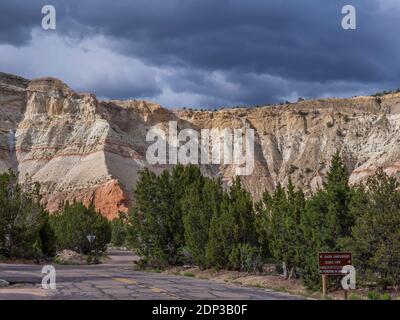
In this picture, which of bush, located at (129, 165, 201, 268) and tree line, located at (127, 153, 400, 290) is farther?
bush, located at (129, 165, 201, 268)

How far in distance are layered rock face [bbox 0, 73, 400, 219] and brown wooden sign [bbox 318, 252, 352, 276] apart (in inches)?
3400

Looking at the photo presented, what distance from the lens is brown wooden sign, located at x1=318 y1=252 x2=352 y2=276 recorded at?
17750 millimetres

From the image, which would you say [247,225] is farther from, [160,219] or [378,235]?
[378,235]

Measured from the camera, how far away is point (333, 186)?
22.9 m

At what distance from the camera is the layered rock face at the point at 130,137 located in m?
112

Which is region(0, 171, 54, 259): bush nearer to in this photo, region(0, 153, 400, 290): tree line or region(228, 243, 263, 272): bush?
region(0, 153, 400, 290): tree line

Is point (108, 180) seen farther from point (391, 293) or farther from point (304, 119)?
point (391, 293)

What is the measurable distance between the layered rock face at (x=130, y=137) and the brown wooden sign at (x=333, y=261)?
8635 centimetres

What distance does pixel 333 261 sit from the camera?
17.9 metres

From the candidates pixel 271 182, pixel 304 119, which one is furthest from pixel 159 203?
pixel 304 119

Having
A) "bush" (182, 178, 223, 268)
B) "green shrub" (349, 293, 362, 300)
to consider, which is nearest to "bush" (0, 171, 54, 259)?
"bush" (182, 178, 223, 268)

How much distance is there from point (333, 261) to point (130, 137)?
114906 millimetres

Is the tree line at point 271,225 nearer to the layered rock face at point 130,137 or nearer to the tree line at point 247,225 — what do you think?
the tree line at point 247,225

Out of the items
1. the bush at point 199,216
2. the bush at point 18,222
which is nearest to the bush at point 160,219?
the bush at point 199,216
